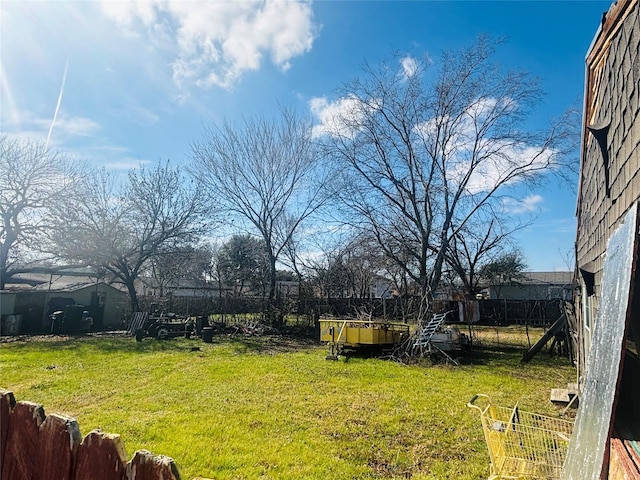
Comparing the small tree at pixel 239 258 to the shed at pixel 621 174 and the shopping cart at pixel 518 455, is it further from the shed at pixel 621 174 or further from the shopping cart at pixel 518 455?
the shed at pixel 621 174

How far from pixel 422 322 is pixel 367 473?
307 inches

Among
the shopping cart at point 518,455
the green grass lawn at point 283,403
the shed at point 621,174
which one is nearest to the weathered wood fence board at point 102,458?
the shed at point 621,174

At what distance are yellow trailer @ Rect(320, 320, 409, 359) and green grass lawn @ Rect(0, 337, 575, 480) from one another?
0.56m

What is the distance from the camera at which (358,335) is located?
34.9 feet

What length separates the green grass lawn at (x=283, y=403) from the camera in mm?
3924

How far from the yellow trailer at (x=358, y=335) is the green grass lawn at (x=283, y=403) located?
1.83 feet

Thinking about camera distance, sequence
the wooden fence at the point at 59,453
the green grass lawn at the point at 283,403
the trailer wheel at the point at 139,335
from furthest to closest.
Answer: the trailer wheel at the point at 139,335
the green grass lawn at the point at 283,403
the wooden fence at the point at 59,453

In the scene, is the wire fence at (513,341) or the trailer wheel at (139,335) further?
the trailer wheel at (139,335)

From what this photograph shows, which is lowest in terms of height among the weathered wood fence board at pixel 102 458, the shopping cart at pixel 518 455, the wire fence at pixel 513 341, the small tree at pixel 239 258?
the wire fence at pixel 513 341

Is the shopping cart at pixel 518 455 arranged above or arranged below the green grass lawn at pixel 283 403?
above

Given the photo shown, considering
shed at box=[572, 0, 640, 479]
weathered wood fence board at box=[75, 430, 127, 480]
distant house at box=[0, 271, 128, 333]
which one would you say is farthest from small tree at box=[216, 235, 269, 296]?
weathered wood fence board at box=[75, 430, 127, 480]

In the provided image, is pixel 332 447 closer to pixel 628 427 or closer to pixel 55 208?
pixel 628 427

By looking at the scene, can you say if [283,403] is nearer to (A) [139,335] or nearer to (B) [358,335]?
(B) [358,335]

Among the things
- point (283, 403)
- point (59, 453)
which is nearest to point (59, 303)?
point (283, 403)
